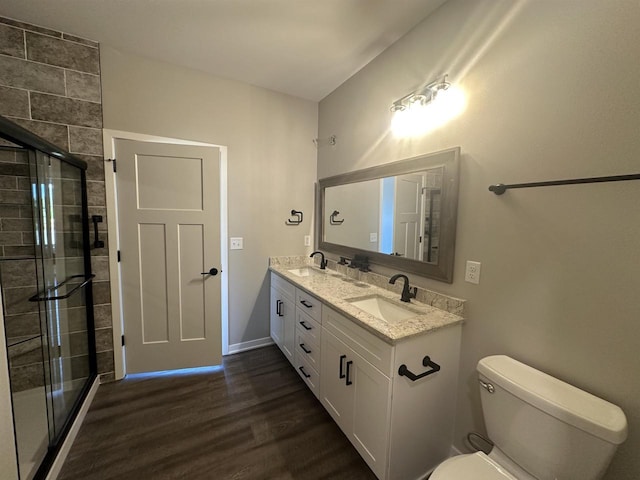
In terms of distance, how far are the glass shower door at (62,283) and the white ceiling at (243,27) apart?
38.6 inches

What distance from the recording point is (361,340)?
4.67 feet

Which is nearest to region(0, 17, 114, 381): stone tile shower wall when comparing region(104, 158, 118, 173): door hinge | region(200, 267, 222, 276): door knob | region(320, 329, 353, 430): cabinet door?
region(104, 158, 118, 173): door hinge

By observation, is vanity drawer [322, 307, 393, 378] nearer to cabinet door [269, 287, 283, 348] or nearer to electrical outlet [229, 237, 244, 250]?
cabinet door [269, 287, 283, 348]

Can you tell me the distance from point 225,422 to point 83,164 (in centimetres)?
217

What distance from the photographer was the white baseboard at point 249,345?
267cm

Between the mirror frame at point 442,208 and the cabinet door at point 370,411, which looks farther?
the mirror frame at point 442,208

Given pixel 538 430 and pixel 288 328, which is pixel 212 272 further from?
pixel 538 430

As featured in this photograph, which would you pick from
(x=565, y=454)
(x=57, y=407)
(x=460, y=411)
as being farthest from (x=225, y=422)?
(x=565, y=454)

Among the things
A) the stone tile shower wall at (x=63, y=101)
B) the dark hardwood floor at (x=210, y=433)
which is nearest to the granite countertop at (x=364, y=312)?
the dark hardwood floor at (x=210, y=433)

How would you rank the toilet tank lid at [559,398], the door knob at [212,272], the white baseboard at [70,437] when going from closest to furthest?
the toilet tank lid at [559,398] → the white baseboard at [70,437] → the door knob at [212,272]

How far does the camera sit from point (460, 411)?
1499 millimetres

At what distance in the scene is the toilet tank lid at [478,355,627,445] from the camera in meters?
0.85

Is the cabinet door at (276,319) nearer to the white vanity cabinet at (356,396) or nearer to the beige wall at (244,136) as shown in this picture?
the beige wall at (244,136)

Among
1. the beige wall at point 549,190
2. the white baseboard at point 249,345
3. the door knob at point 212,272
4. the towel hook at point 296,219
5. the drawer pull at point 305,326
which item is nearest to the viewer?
the beige wall at point 549,190
